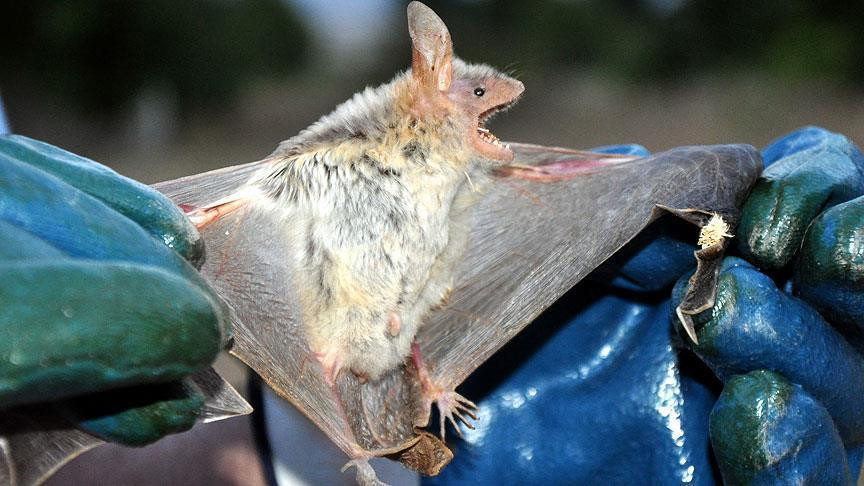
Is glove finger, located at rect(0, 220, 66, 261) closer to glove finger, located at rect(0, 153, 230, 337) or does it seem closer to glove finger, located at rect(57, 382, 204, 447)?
glove finger, located at rect(0, 153, 230, 337)

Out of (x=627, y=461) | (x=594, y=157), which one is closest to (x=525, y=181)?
(x=594, y=157)

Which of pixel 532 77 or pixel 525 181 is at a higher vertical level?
pixel 525 181

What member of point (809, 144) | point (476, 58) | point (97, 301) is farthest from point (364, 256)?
point (476, 58)

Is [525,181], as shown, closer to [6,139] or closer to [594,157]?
[594,157]

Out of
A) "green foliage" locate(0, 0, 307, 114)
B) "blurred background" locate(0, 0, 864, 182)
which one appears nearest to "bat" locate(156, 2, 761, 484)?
"blurred background" locate(0, 0, 864, 182)

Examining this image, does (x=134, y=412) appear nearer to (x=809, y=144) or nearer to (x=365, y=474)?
(x=365, y=474)

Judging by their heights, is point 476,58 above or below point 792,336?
below

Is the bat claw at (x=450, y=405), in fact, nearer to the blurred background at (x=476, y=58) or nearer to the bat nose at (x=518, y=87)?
the bat nose at (x=518, y=87)
